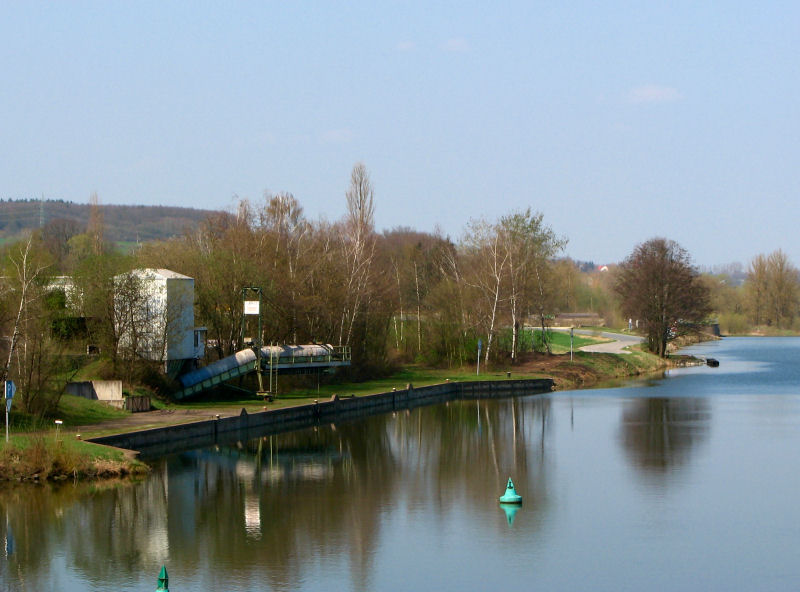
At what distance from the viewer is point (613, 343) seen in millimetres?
93000

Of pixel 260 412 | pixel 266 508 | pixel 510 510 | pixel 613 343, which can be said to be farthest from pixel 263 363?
pixel 613 343

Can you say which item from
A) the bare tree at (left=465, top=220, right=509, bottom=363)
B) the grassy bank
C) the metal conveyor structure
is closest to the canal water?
the grassy bank

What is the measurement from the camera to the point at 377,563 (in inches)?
819

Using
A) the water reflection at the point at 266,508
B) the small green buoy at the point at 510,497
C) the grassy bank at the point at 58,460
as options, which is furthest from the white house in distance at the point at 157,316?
the small green buoy at the point at 510,497

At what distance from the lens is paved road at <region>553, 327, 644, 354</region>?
81.8 m

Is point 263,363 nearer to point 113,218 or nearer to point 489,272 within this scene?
point 489,272

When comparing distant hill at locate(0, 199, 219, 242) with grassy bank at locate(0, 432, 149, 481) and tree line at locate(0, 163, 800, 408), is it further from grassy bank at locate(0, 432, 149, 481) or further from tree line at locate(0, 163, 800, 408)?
grassy bank at locate(0, 432, 149, 481)

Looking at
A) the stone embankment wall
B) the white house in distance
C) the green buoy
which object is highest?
the white house in distance

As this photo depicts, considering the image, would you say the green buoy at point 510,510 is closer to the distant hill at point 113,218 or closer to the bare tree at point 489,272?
the bare tree at point 489,272

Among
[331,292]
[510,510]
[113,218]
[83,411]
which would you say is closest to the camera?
[510,510]

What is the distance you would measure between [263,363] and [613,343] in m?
53.4

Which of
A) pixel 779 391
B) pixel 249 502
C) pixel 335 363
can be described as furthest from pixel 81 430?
pixel 779 391

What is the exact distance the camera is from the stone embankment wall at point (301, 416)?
32.6 m

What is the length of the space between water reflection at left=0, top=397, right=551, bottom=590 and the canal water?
0.07 m
